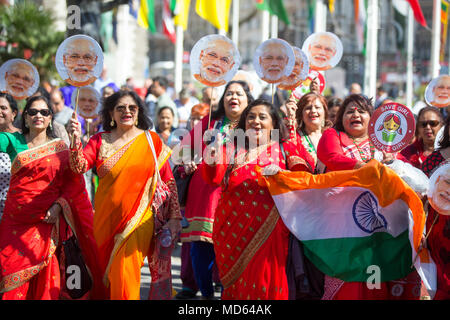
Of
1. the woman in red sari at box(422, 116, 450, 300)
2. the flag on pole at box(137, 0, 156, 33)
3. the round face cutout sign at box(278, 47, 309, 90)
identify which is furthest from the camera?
the flag on pole at box(137, 0, 156, 33)

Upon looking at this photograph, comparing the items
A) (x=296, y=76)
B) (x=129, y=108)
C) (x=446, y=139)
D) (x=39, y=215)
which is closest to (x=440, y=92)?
(x=296, y=76)

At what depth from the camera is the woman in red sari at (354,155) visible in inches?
195

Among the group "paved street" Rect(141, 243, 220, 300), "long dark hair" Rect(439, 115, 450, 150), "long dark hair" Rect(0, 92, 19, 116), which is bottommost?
"paved street" Rect(141, 243, 220, 300)

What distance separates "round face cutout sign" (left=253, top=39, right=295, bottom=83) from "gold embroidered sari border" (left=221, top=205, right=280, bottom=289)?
1.27 m

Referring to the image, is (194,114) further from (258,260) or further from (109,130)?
(258,260)

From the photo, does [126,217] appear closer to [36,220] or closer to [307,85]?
[36,220]

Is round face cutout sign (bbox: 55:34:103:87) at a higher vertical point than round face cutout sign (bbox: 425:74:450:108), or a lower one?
higher

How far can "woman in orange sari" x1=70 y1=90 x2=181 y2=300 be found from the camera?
5090 millimetres

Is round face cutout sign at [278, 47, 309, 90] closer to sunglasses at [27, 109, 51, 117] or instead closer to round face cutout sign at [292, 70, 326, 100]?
round face cutout sign at [292, 70, 326, 100]

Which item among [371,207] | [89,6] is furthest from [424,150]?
[89,6]

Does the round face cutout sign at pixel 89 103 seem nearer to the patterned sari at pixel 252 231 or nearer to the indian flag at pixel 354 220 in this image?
the patterned sari at pixel 252 231

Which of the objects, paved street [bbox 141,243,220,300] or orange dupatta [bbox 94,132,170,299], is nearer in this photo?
orange dupatta [bbox 94,132,170,299]

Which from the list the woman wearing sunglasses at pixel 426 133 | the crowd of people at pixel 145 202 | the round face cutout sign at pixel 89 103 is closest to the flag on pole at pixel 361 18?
the woman wearing sunglasses at pixel 426 133

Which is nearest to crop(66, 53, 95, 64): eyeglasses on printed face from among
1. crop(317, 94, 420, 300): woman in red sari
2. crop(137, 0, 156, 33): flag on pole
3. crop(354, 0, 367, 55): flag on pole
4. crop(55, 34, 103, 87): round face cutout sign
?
crop(55, 34, 103, 87): round face cutout sign
